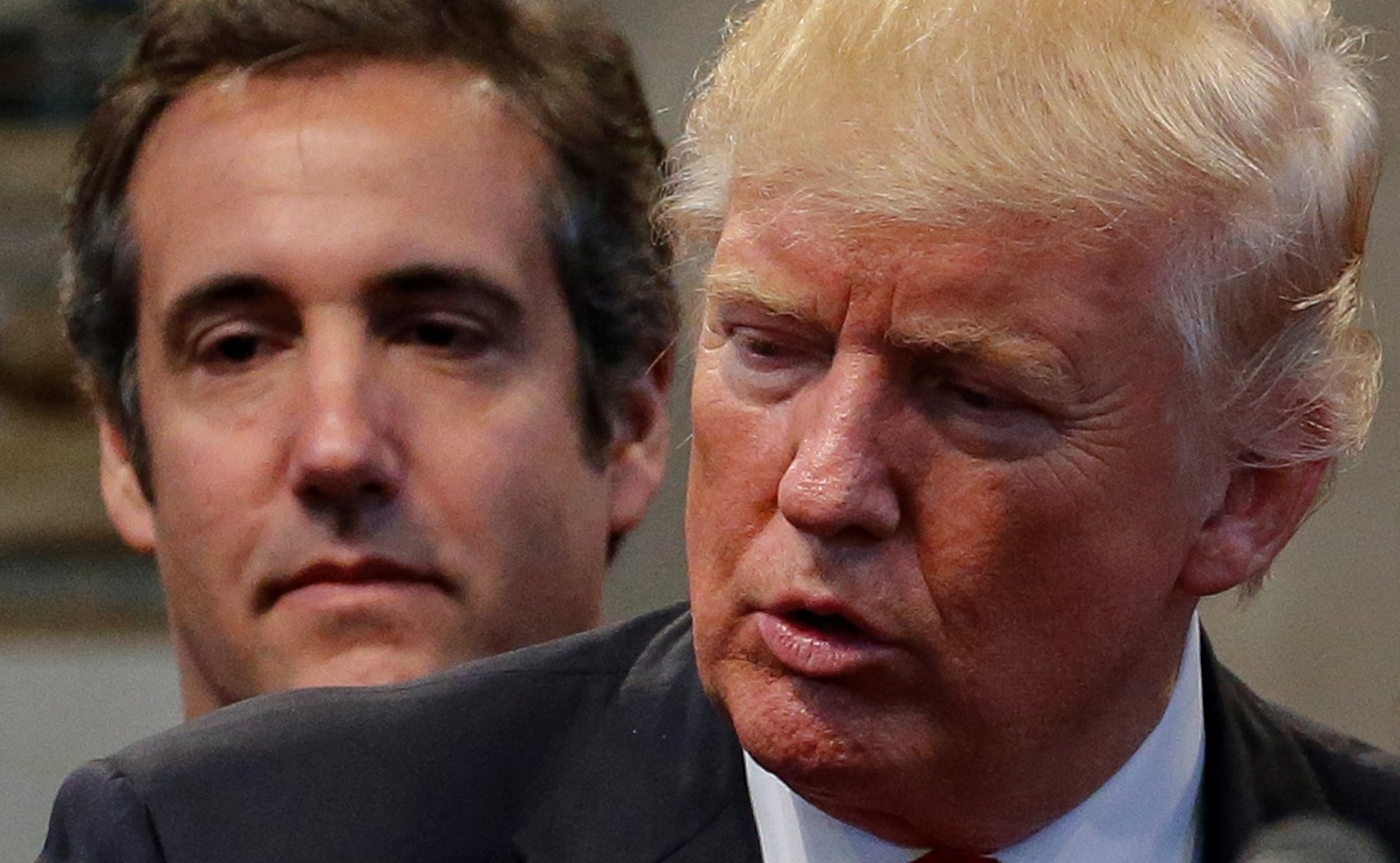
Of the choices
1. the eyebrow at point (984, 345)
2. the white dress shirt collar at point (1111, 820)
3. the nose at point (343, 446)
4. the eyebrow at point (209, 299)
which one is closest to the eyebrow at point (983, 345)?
the eyebrow at point (984, 345)

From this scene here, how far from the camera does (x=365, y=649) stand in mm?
2340

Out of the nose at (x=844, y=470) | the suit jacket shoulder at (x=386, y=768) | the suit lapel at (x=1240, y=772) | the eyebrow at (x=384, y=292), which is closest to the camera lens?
the nose at (x=844, y=470)

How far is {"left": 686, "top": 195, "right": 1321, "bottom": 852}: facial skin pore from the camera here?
1.69m

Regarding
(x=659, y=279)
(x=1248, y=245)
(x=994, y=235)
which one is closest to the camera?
(x=994, y=235)

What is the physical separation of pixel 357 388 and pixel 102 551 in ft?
5.84

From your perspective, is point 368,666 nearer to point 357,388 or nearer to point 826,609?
point 357,388

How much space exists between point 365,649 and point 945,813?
0.76 metres

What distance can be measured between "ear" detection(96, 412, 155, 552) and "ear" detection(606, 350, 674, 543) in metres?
0.51

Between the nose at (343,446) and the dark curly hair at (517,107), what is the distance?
28cm

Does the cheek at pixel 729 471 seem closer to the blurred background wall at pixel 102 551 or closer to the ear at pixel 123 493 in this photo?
the ear at pixel 123 493

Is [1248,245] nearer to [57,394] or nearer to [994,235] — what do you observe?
[994,235]

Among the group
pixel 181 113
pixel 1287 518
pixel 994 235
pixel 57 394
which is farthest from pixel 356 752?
pixel 57 394

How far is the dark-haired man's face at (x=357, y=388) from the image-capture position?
235 centimetres

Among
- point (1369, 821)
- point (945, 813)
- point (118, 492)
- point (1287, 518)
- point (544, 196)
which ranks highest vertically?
point (544, 196)
